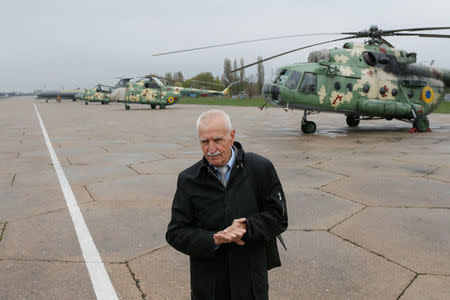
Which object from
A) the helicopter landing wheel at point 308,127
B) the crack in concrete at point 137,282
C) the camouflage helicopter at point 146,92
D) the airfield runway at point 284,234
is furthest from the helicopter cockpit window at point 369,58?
the camouflage helicopter at point 146,92

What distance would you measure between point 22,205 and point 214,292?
377cm

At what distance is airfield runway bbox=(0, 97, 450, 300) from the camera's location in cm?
259

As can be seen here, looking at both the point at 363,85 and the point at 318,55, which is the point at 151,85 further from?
the point at 363,85

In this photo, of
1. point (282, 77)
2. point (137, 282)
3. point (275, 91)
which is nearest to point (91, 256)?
point (137, 282)

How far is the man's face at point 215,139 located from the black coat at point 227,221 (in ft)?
0.22

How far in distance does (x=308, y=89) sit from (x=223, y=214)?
31.6 feet

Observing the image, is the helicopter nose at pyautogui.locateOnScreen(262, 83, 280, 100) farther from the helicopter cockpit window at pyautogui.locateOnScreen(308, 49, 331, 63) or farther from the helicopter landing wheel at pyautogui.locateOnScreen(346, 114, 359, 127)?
the helicopter landing wheel at pyautogui.locateOnScreen(346, 114, 359, 127)

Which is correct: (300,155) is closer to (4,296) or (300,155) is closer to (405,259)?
(405,259)

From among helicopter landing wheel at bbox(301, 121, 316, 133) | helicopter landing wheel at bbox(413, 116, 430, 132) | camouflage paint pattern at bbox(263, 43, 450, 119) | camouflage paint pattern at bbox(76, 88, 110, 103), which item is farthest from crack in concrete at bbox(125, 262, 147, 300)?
camouflage paint pattern at bbox(76, 88, 110, 103)

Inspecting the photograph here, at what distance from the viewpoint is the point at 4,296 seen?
2461mm

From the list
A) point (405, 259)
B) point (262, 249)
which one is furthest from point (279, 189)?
point (405, 259)

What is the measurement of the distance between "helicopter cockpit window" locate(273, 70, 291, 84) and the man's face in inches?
373

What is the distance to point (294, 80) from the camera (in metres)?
10.7

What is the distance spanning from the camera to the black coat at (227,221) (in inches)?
67.1
